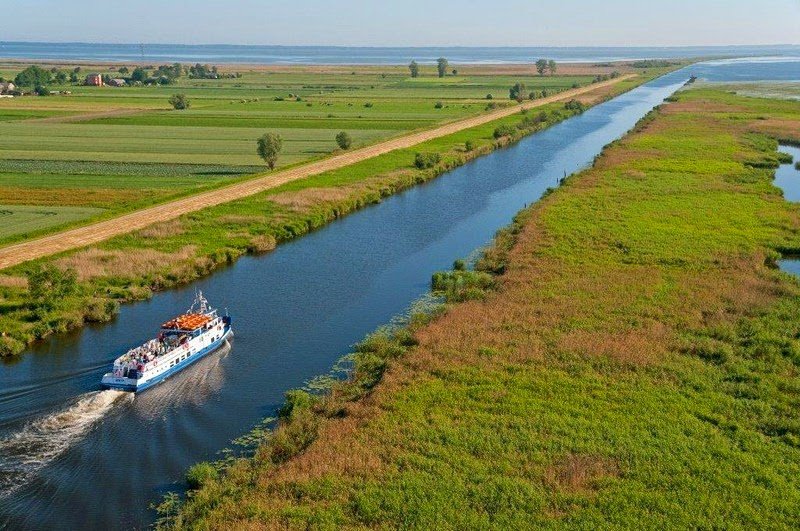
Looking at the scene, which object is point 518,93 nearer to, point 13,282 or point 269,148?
point 269,148

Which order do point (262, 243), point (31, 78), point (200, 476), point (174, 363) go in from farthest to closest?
1. point (31, 78)
2. point (262, 243)
3. point (174, 363)
4. point (200, 476)

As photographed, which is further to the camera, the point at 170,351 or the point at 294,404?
the point at 170,351

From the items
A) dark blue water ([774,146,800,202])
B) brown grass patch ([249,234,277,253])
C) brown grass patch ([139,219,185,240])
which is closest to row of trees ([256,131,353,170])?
brown grass patch ([139,219,185,240])

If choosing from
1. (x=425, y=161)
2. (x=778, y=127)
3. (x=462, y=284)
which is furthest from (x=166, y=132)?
(x=778, y=127)

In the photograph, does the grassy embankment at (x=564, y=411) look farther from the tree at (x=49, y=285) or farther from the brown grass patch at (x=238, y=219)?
the brown grass patch at (x=238, y=219)

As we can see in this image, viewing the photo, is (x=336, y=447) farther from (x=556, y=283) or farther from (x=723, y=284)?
(x=723, y=284)

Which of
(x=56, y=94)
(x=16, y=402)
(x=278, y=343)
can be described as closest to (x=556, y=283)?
(x=278, y=343)
